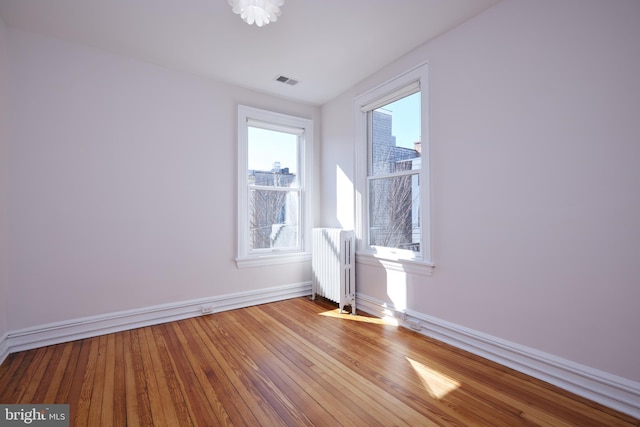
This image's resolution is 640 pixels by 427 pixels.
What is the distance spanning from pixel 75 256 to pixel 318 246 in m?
2.47

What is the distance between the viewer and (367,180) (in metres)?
3.48

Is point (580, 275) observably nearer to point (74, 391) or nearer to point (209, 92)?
point (74, 391)

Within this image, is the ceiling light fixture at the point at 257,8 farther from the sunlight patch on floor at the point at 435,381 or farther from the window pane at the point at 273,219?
the sunlight patch on floor at the point at 435,381

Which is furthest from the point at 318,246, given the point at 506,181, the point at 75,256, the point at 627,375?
the point at 627,375

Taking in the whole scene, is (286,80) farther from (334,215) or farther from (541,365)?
(541,365)

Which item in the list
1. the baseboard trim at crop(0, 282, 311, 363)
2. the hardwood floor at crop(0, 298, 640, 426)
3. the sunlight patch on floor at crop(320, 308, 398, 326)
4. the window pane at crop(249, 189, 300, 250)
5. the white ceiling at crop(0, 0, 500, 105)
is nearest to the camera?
the hardwood floor at crop(0, 298, 640, 426)

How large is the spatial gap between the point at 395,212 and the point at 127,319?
9.67 ft

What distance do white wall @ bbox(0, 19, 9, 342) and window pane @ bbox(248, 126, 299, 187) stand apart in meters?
2.14

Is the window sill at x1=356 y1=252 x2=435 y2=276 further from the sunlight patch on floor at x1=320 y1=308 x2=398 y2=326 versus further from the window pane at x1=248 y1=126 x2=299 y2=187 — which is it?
the window pane at x1=248 y1=126 x2=299 y2=187

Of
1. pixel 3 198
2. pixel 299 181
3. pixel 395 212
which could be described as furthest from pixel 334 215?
pixel 3 198

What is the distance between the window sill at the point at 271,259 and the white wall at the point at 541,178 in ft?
5.77

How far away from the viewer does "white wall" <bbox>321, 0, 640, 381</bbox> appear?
170cm

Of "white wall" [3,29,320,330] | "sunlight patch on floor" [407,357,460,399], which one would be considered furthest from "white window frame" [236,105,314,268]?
"sunlight patch on floor" [407,357,460,399]

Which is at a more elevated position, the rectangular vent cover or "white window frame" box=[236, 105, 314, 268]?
the rectangular vent cover
